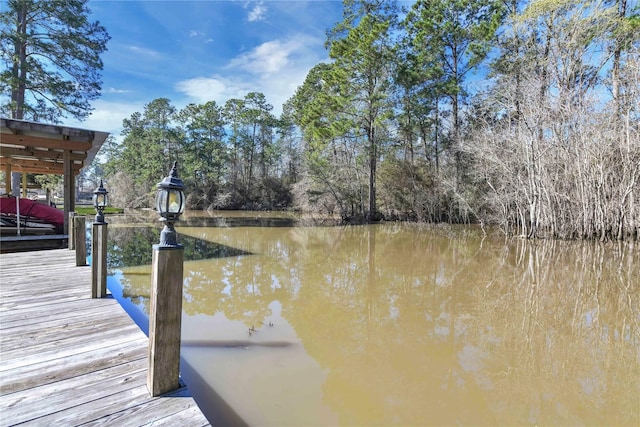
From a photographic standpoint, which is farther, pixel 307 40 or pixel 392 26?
pixel 307 40

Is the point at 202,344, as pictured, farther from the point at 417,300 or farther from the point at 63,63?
the point at 63,63

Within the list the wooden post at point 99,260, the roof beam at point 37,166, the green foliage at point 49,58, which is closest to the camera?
the wooden post at point 99,260

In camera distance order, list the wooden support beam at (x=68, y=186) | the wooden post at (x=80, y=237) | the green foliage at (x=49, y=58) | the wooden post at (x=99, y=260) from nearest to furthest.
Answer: the wooden post at (x=99, y=260)
the wooden post at (x=80, y=237)
the wooden support beam at (x=68, y=186)
the green foliage at (x=49, y=58)

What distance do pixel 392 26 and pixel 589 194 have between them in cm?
1160

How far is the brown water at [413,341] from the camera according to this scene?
213cm

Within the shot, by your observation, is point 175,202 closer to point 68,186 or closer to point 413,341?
point 413,341

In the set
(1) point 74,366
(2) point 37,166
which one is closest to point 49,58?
(2) point 37,166

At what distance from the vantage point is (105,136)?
231 inches

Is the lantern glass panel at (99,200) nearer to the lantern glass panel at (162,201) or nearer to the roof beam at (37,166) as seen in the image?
the lantern glass panel at (162,201)

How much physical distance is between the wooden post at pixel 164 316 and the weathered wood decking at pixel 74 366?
116 mm

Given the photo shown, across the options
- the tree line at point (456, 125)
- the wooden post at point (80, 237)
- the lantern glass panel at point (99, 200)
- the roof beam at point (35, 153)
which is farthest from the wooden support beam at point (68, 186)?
the tree line at point (456, 125)

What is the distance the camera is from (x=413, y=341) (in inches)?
124

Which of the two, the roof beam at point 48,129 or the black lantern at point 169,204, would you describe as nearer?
the black lantern at point 169,204

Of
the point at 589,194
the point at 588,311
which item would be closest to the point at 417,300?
the point at 588,311
